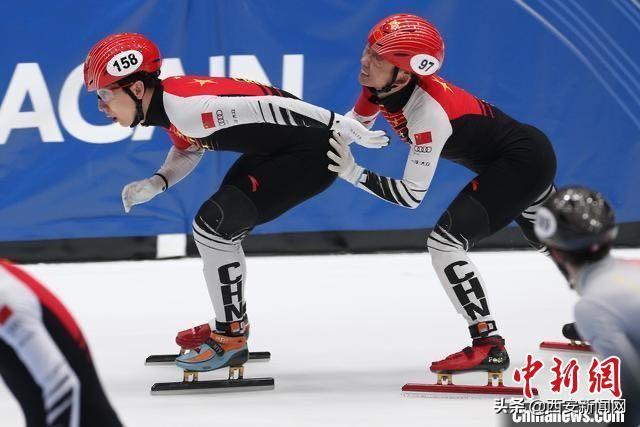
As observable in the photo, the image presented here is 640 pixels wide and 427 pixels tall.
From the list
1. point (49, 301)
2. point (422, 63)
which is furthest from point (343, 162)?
point (49, 301)

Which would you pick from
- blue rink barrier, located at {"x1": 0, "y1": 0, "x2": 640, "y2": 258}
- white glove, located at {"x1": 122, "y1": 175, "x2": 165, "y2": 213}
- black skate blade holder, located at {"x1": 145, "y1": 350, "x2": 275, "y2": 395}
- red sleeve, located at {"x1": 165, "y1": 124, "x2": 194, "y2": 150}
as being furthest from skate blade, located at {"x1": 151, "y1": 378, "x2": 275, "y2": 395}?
blue rink barrier, located at {"x1": 0, "y1": 0, "x2": 640, "y2": 258}

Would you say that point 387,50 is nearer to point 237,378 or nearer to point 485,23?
point 237,378

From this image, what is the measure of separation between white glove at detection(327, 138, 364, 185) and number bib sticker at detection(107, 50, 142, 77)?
0.88m

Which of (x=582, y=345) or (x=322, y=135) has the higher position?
(x=322, y=135)

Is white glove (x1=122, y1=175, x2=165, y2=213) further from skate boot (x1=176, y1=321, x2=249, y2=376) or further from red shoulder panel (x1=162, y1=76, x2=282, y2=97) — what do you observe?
skate boot (x1=176, y1=321, x2=249, y2=376)

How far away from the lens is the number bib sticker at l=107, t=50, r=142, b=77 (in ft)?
14.5

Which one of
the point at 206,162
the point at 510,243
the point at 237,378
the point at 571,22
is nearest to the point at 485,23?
the point at 571,22

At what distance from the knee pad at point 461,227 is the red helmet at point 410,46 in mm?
604

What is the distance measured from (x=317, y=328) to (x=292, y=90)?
2403 mm

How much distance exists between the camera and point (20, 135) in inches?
291

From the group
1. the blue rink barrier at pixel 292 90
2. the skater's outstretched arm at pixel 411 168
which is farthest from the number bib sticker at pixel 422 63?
the blue rink barrier at pixel 292 90

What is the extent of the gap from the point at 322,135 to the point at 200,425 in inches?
54.8

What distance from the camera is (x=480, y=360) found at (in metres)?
4.49

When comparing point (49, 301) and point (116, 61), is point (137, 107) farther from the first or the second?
point (49, 301)
